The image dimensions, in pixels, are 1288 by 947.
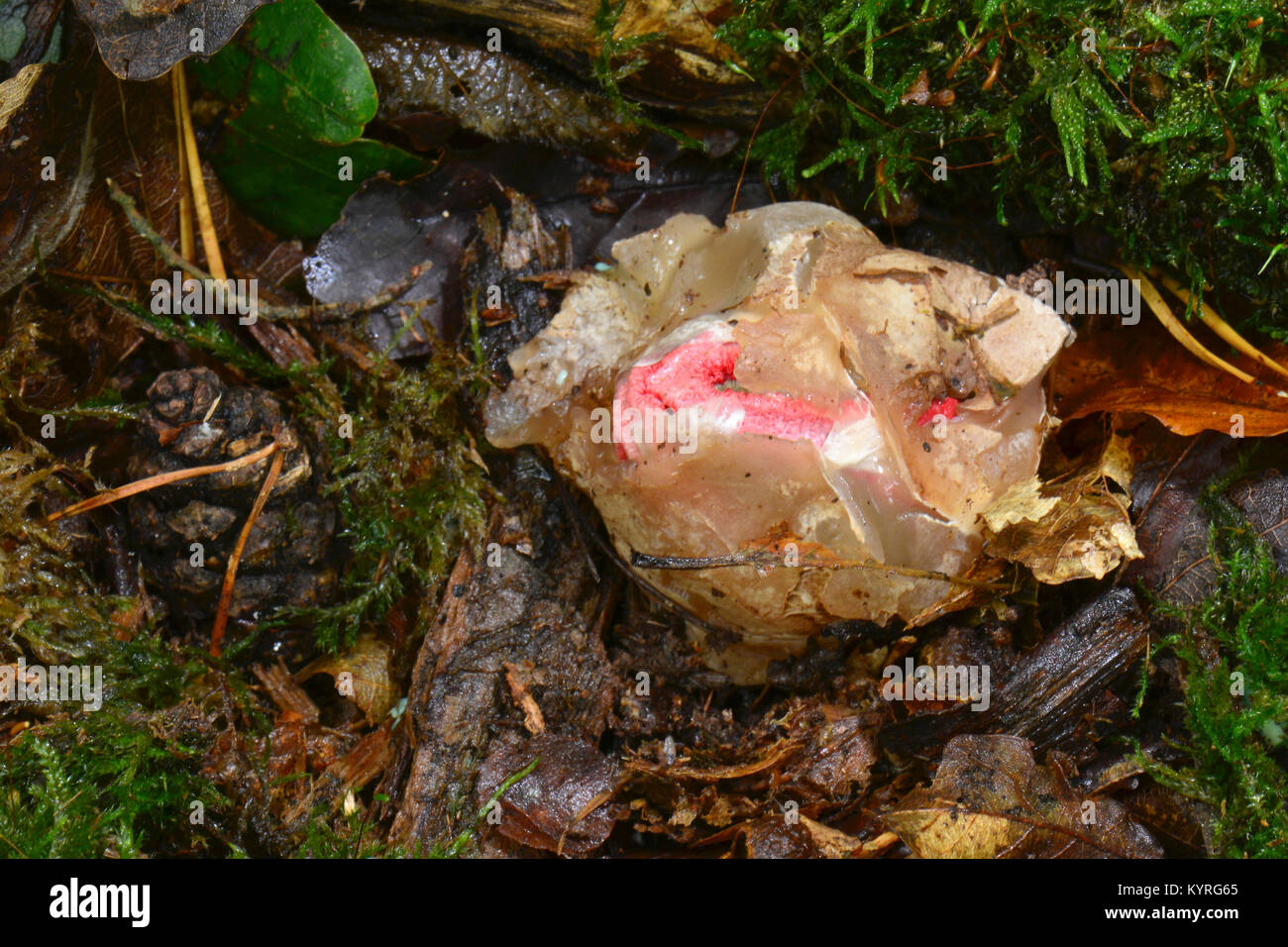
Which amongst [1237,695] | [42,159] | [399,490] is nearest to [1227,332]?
[1237,695]

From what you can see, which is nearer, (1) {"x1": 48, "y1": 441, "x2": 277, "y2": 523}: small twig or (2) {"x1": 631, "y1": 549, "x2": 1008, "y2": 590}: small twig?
(2) {"x1": 631, "y1": 549, "x2": 1008, "y2": 590}: small twig

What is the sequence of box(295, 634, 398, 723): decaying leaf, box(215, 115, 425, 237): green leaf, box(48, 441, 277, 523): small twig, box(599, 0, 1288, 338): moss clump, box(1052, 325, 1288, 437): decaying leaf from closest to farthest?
box(599, 0, 1288, 338): moss clump
box(1052, 325, 1288, 437): decaying leaf
box(48, 441, 277, 523): small twig
box(295, 634, 398, 723): decaying leaf
box(215, 115, 425, 237): green leaf

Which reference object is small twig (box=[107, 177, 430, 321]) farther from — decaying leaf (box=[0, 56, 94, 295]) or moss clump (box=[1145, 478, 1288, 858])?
moss clump (box=[1145, 478, 1288, 858])

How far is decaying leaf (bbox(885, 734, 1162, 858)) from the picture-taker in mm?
2152

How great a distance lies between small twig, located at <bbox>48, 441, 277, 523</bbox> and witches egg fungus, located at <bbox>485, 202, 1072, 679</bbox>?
1.02 metres

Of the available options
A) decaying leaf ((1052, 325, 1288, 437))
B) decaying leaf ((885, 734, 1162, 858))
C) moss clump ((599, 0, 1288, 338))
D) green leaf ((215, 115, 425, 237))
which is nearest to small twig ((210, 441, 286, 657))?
green leaf ((215, 115, 425, 237))

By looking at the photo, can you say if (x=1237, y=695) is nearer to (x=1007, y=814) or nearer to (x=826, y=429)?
(x=1007, y=814)

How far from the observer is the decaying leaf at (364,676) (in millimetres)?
2760

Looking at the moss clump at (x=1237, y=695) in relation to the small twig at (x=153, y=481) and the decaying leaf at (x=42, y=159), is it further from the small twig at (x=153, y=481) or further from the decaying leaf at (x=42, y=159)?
the decaying leaf at (x=42, y=159)

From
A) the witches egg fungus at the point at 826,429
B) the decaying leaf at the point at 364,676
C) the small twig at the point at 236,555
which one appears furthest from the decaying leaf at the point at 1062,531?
the small twig at the point at 236,555

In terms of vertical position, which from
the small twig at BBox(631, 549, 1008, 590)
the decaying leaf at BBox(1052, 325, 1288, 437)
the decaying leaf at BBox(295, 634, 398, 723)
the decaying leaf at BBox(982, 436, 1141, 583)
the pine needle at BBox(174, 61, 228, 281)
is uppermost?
the pine needle at BBox(174, 61, 228, 281)

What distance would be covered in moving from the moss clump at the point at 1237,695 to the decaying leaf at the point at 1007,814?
7.7 inches

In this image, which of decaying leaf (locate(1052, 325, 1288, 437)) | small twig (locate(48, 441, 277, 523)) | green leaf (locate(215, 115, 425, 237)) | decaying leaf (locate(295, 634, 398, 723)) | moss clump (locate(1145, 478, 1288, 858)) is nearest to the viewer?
moss clump (locate(1145, 478, 1288, 858))

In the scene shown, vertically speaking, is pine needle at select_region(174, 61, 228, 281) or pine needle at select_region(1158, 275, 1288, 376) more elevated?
pine needle at select_region(174, 61, 228, 281)
